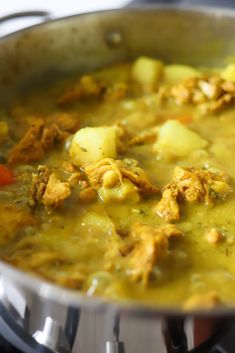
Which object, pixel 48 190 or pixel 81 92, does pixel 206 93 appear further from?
pixel 48 190

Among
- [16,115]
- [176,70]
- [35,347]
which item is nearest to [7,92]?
[16,115]

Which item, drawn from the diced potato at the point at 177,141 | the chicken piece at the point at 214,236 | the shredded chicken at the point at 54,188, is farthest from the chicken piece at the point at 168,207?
the diced potato at the point at 177,141

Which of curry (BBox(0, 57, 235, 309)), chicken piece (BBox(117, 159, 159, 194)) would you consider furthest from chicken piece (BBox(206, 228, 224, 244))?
chicken piece (BBox(117, 159, 159, 194))

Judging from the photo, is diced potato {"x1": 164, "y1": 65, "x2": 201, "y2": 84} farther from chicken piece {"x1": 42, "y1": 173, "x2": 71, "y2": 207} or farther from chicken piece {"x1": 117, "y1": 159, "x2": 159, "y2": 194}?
chicken piece {"x1": 42, "y1": 173, "x2": 71, "y2": 207}

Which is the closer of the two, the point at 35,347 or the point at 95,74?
the point at 35,347

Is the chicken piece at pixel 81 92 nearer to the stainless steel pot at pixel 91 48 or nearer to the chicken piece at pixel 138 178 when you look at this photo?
the stainless steel pot at pixel 91 48

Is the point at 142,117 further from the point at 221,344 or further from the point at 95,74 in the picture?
the point at 221,344
